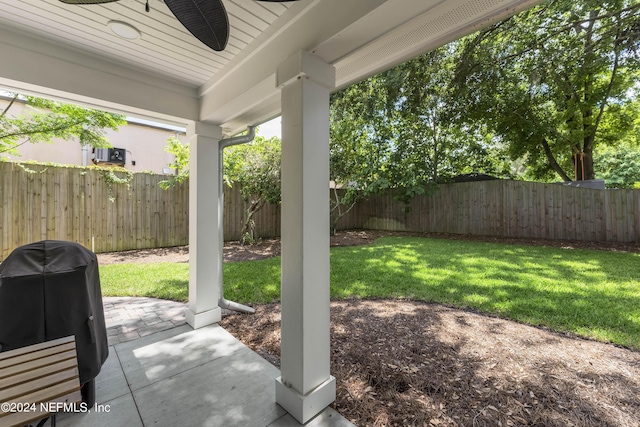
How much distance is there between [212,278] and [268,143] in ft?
17.5

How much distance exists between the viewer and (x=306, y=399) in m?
1.70

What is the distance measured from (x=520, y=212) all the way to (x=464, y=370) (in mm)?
8204

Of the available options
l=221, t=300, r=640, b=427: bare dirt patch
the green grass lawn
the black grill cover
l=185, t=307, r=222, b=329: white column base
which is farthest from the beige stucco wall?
l=221, t=300, r=640, b=427: bare dirt patch

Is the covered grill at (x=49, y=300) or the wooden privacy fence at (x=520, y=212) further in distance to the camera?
the wooden privacy fence at (x=520, y=212)

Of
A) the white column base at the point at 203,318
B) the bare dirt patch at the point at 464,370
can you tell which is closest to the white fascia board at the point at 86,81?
the white column base at the point at 203,318

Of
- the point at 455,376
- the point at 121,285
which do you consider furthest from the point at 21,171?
the point at 455,376

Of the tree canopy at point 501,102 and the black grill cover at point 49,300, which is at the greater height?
the tree canopy at point 501,102

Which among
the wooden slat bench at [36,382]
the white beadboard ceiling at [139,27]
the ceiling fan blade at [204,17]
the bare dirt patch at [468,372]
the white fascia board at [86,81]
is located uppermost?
the white beadboard ceiling at [139,27]

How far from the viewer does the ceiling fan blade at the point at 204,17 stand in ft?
4.20

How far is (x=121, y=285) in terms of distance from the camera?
14.5 ft

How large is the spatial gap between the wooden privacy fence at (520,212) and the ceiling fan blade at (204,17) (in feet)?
32.2

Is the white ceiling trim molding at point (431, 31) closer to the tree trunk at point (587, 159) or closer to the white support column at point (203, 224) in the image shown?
the white support column at point (203, 224)

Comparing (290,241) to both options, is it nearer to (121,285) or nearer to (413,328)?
(413,328)

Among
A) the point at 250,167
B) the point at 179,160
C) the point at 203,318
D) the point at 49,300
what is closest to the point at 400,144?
the point at 250,167
